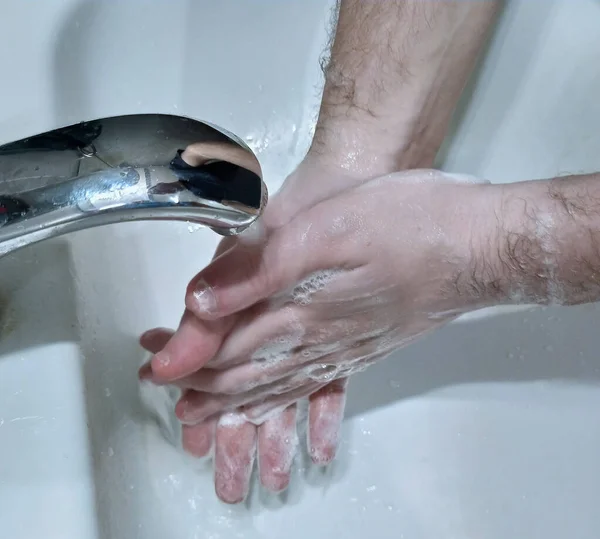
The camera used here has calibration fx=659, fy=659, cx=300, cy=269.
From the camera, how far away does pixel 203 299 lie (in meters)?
0.42

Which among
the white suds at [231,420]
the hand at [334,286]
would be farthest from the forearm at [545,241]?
the white suds at [231,420]

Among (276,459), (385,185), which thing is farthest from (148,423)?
(385,185)

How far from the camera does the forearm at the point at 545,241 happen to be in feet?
1.47

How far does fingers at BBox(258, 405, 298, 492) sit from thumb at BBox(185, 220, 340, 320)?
15 centimetres

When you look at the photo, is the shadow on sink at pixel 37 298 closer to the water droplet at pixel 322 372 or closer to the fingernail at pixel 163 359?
the fingernail at pixel 163 359

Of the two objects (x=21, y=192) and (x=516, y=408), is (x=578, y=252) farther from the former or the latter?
(x=21, y=192)

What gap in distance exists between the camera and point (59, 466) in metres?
0.35

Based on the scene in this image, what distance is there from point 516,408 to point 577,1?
0.37m

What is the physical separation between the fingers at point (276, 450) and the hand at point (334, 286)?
41mm

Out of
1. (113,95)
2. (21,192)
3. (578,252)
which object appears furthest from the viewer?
(113,95)

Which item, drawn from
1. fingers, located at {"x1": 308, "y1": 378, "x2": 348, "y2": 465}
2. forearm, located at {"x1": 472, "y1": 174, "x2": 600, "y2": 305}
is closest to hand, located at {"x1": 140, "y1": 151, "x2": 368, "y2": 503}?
fingers, located at {"x1": 308, "y1": 378, "x2": 348, "y2": 465}

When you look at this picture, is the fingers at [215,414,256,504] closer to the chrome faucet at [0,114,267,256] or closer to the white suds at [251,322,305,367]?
the white suds at [251,322,305,367]

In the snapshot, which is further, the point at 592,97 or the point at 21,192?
the point at 592,97

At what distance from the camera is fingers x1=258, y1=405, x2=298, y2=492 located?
1.80ft
